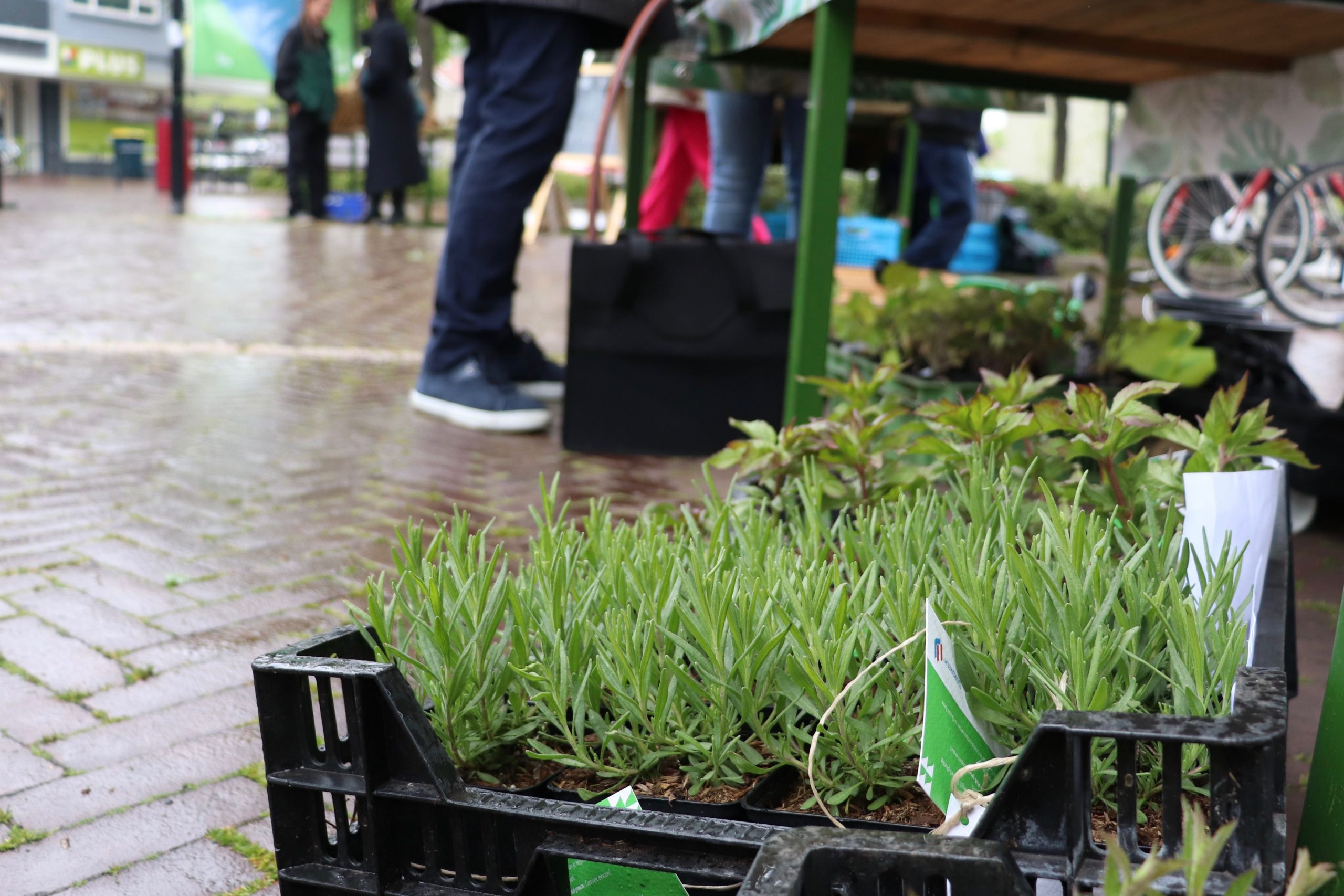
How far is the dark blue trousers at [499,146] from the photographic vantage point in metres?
3.50

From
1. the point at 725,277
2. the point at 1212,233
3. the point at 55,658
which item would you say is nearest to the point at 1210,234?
the point at 1212,233

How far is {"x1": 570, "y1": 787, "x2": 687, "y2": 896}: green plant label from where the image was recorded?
3.14 ft

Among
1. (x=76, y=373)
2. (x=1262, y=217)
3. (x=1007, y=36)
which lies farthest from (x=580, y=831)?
(x=1262, y=217)

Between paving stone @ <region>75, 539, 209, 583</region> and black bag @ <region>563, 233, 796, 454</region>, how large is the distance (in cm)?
124

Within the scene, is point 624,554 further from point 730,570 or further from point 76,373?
point 76,373

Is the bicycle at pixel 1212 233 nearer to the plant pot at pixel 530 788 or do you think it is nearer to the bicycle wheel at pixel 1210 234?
the bicycle wheel at pixel 1210 234

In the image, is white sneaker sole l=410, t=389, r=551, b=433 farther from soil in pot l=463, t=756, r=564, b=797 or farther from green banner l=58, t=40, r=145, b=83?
green banner l=58, t=40, r=145, b=83

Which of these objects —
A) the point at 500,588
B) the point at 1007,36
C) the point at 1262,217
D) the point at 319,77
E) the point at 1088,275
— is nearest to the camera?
the point at 500,588

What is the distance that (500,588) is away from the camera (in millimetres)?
1221

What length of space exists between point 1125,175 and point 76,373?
12.8 ft

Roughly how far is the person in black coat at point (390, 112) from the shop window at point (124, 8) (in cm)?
1742

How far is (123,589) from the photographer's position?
7.74ft

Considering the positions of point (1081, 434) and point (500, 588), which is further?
point (1081, 434)

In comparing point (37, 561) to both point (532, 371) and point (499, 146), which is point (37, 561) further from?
point (532, 371)
